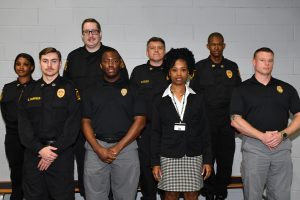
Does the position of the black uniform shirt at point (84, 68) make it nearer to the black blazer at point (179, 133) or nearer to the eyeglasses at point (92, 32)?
the eyeglasses at point (92, 32)

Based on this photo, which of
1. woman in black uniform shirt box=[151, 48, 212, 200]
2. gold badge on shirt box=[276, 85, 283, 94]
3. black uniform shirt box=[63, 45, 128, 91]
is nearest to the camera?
woman in black uniform shirt box=[151, 48, 212, 200]

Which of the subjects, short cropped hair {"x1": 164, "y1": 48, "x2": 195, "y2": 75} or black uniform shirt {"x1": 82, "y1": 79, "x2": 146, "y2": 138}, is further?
short cropped hair {"x1": 164, "y1": 48, "x2": 195, "y2": 75}

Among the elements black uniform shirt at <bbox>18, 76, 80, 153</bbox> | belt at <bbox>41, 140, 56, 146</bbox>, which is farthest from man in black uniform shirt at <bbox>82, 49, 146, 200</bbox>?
belt at <bbox>41, 140, 56, 146</bbox>

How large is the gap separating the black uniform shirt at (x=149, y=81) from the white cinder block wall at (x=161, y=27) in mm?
778

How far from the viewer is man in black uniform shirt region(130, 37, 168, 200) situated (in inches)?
129

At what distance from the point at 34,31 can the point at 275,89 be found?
2857 mm

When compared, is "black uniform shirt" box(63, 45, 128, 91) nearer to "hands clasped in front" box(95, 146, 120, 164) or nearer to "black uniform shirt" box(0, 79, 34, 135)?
"black uniform shirt" box(0, 79, 34, 135)

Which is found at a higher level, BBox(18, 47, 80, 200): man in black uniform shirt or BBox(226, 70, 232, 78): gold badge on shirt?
BBox(226, 70, 232, 78): gold badge on shirt

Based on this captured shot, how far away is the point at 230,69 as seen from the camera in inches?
141

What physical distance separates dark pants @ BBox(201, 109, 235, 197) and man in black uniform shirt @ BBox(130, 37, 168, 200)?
0.62m

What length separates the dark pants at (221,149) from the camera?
346cm

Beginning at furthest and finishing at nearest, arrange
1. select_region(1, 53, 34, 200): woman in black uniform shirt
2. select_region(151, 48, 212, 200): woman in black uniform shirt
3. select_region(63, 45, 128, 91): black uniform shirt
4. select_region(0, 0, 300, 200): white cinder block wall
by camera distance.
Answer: select_region(0, 0, 300, 200): white cinder block wall → select_region(1, 53, 34, 200): woman in black uniform shirt → select_region(63, 45, 128, 91): black uniform shirt → select_region(151, 48, 212, 200): woman in black uniform shirt

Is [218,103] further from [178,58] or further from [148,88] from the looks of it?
[178,58]

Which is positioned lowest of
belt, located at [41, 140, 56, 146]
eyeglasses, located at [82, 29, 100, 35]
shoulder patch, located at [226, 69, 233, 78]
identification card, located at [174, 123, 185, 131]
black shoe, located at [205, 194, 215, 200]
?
black shoe, located at [205, 194, 215, 200]
